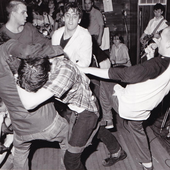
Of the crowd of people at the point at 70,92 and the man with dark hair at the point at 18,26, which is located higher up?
the man with dark hair at the point at 18,26

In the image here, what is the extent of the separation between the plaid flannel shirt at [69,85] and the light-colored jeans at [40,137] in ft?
0.78

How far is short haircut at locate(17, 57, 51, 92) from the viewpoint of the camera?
1440 mm

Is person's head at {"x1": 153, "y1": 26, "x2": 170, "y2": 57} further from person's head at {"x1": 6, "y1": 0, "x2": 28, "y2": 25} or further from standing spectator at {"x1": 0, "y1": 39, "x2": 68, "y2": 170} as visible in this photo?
person's head at {"x1": 6, "y1": 0, "x2": 28, "y2": 25}

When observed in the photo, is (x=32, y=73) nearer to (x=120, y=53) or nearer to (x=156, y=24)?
(x=120, y=53)

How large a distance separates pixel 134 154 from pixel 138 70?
1.35 meters

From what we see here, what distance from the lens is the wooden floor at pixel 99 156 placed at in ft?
8.13

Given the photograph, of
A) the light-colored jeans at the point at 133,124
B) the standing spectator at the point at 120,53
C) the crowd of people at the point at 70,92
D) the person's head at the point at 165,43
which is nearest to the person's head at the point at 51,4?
the standing spectator at the point at 120,53

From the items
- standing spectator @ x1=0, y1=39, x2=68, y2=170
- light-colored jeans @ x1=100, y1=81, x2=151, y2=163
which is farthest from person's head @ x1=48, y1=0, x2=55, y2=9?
standing spectator @ x1=0, y1=39, x2=68, y2=170

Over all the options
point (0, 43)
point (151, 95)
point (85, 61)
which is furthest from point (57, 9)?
point (151, 95)

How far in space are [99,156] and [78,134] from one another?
3.19 ft

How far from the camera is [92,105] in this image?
1820mm

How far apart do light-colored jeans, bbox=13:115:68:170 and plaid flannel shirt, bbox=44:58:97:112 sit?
0.78ft

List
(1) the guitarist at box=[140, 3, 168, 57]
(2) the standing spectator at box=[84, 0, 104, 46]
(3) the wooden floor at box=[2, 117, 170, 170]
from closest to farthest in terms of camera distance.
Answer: (3) the wooden floor at box=[2, 117, 170, 170] → (1) the guitarist at box=[140, 3, 168, 57] → (2) the standing spectator at box=[84, 0, 104, 46]

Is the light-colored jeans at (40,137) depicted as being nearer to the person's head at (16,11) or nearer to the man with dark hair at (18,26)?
the man with dark hair at (18,26)
